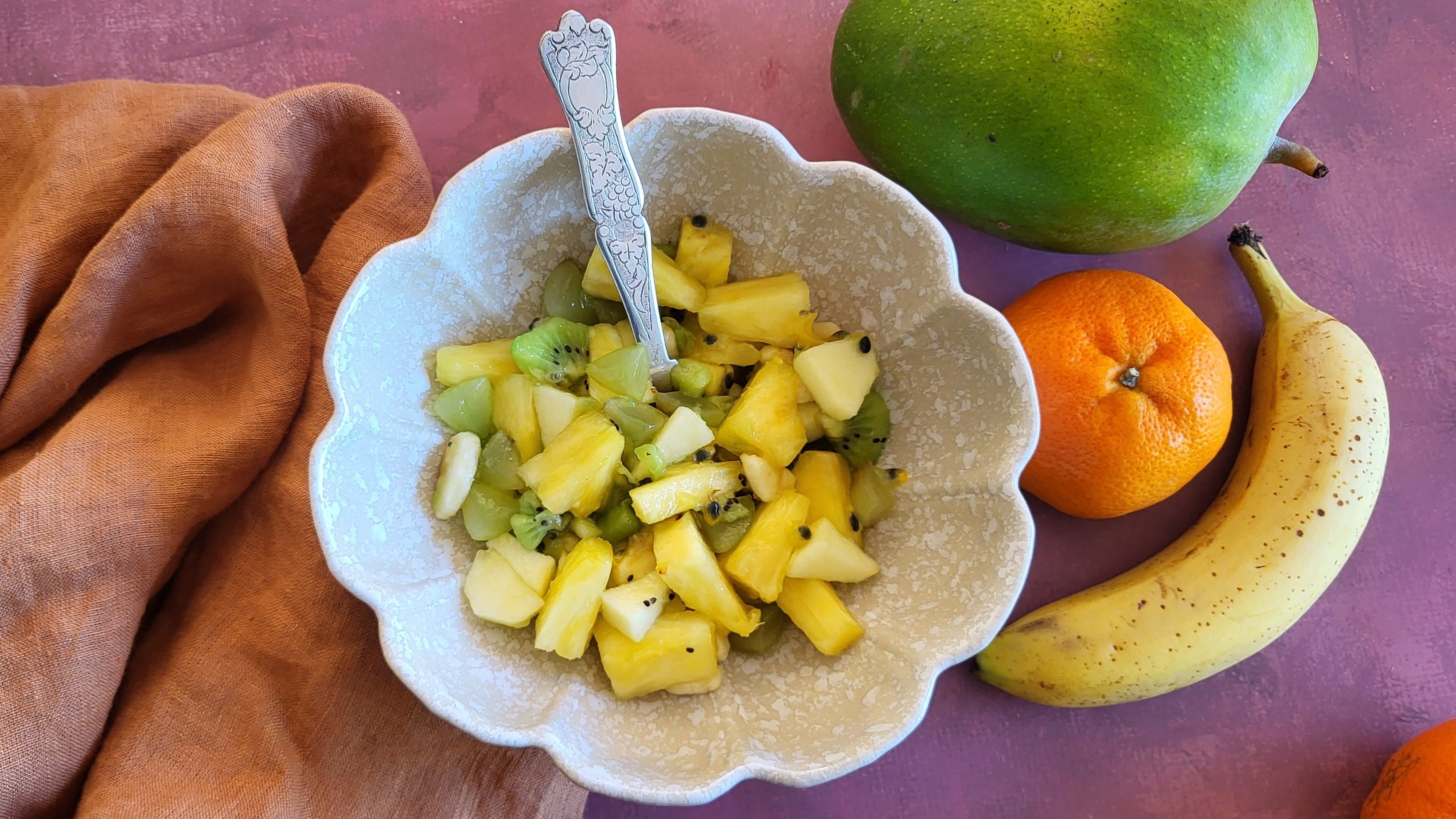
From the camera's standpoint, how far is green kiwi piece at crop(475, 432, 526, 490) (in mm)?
1088

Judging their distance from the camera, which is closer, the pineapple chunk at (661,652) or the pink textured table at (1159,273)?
the pineapple chunk at (661,652)

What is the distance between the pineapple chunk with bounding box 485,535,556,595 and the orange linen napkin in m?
0.25

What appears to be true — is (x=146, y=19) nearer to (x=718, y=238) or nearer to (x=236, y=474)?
(x=236, y=474)

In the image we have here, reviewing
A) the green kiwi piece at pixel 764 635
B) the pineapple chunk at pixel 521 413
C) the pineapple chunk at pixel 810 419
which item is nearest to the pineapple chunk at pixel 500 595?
the pineapple chunk at pixel 521 413

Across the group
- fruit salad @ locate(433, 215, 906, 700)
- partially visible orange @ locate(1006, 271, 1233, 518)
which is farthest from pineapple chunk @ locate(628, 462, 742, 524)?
partially visible orange @ locate(1006, 271, 1233, 518)

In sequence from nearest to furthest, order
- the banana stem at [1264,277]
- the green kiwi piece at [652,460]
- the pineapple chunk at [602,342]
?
1. the green kiwi piece at [652,460]
2. the pineapple chunk at [602,342]
3. the banana stem at [1264,277]

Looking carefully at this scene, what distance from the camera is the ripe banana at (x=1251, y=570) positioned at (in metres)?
1.22

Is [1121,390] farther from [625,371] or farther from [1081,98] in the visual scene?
[625,371]

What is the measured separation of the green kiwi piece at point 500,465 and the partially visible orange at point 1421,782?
3.97 ft

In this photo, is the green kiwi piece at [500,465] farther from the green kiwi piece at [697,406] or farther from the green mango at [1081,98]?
the green mango at [1081,98]

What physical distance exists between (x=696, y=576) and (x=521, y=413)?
279 mm

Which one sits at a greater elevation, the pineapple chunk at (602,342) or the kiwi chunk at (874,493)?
the pineapple chunk at (602,342)

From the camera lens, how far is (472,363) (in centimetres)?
111

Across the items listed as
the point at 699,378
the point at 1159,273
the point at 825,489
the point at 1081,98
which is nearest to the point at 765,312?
the point at 699,378
